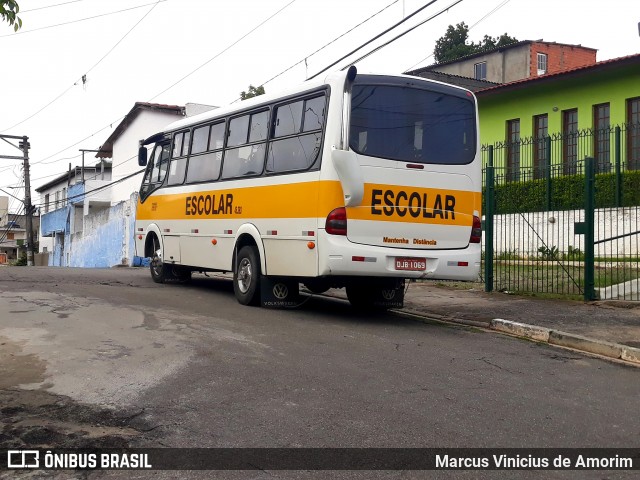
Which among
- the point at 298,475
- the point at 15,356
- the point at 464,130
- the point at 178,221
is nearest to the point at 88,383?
the point at 15,356

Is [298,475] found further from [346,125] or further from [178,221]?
[178,221]

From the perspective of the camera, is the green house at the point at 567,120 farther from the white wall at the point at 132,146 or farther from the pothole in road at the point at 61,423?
the white wall at the point at 132,146

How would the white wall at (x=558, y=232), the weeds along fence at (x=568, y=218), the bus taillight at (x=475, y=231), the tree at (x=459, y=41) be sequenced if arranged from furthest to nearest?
the tree at (x=459, y=41) → the white wall at (x=558, y=232) → the weeds along fence at (x=568, y=218) → the bus taillight at (x=475, y=231)

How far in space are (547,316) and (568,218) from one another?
4.44 m

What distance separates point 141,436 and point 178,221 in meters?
9.27

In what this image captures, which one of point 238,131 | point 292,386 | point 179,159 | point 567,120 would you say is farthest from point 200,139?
point 567,120

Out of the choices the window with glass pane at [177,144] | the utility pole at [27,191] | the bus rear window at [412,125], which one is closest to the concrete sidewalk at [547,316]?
the bus rear window at [412,125]

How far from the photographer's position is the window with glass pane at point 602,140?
56.4ft

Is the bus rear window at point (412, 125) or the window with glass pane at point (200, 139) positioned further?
the window with glass pane at point (200, 139)

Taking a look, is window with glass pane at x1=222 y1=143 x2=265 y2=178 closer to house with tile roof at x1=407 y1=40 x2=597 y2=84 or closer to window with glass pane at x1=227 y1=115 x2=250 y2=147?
window with glass pane at x1=227 y1=115 x2=250 y2=147

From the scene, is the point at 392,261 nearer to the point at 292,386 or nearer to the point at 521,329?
the point at 521,329

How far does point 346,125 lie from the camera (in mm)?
9258

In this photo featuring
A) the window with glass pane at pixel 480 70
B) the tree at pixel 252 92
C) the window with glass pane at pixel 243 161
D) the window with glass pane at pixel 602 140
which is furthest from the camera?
the window with glass pane at pixel 480 70

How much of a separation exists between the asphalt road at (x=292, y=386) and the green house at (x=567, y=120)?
884cm
